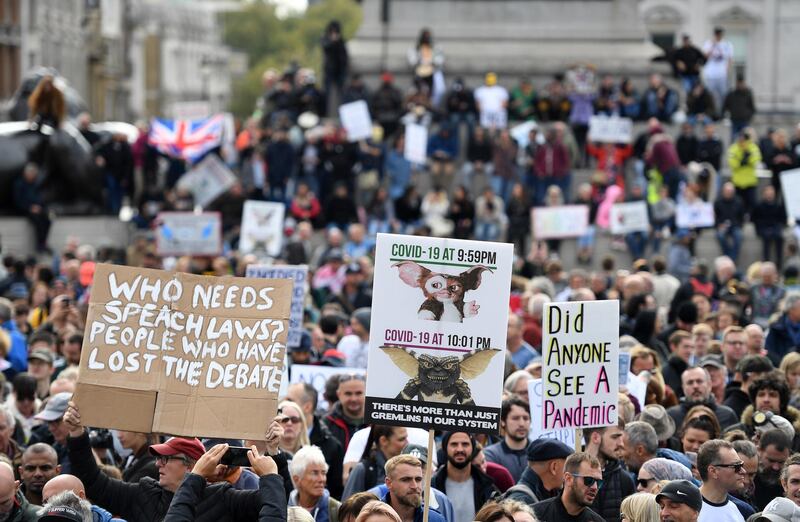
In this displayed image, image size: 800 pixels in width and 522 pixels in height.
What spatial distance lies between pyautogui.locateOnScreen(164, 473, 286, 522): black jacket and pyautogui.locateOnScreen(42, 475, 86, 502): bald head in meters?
0.85

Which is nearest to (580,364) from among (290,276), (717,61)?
(290,276)

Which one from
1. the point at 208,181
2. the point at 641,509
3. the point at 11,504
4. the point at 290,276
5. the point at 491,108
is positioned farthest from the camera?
the point at 491,108

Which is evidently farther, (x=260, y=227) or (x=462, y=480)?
(x=260, y=227)

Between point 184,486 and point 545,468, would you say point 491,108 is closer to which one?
point 545,468

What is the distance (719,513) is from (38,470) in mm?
3777

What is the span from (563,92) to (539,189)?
2339mm

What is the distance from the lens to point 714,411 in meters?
13.9

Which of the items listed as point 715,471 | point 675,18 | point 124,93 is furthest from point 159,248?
point 124,93

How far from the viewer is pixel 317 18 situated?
14575 cm

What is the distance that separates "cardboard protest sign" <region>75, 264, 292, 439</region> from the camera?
34.5 feet

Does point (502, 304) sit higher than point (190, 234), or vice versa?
point (190, 234)

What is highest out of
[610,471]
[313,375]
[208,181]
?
[208,181]

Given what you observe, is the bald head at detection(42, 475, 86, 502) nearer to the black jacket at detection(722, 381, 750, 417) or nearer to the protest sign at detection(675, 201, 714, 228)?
the black jacket at detection(722, 381, 750, 417)

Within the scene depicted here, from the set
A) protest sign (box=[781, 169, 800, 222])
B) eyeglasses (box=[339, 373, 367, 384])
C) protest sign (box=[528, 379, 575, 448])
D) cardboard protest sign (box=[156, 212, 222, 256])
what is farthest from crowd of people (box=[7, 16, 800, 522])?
protest sign (box=[781, 169, 800, 222])
